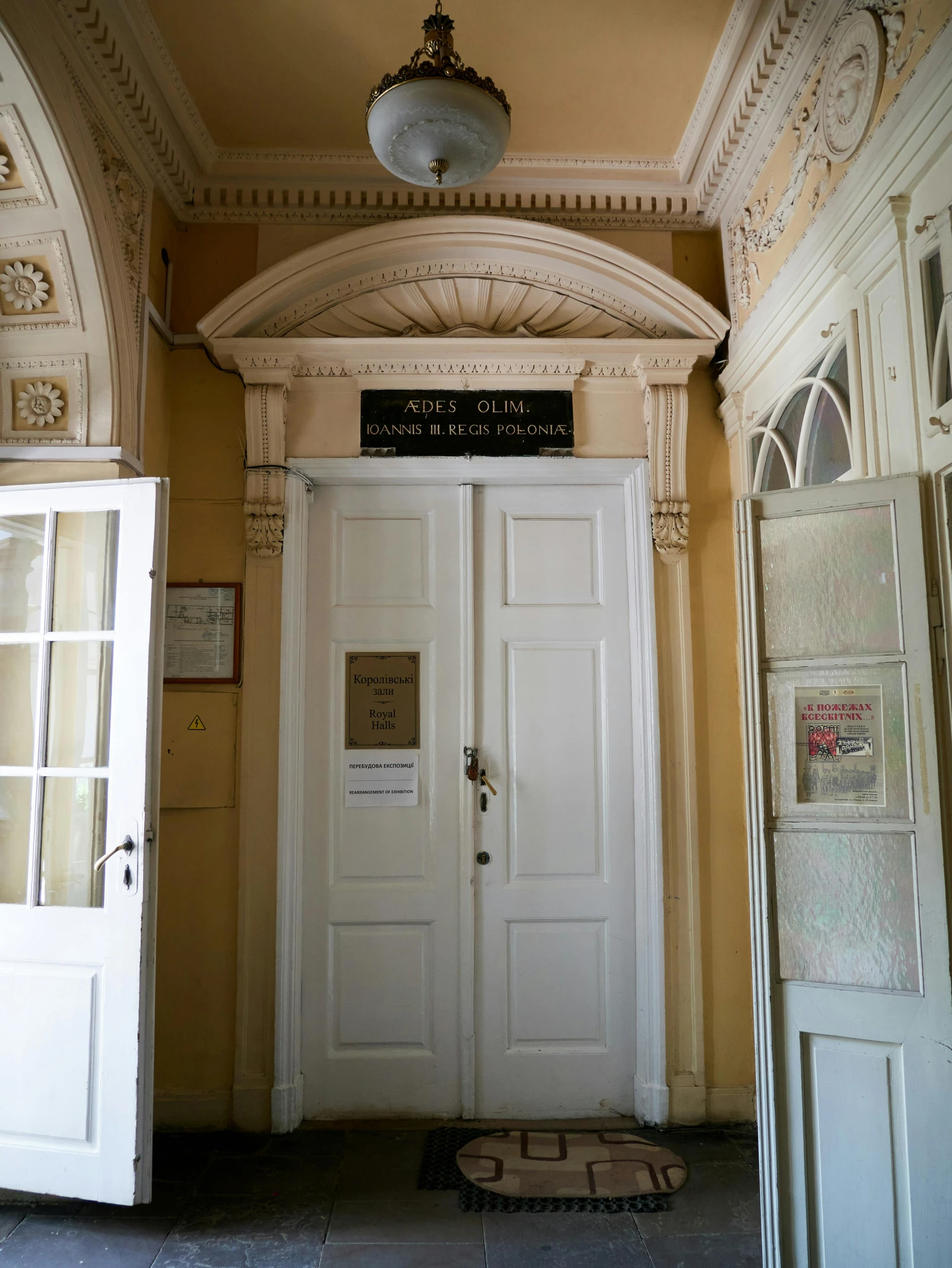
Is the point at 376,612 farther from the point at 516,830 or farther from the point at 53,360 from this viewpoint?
the point at 53,360

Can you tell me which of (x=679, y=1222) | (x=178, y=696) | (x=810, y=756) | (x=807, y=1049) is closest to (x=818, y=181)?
(x=810, y=756)

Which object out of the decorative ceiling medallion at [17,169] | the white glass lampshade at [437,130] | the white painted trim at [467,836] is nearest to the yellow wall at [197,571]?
the decorative ceiling medallion at [17,169]

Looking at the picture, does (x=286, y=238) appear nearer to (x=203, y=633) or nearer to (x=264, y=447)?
(x=264, y=447)

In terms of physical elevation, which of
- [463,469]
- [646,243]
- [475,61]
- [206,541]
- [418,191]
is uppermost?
[475,61]

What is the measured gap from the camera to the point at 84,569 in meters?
2.79

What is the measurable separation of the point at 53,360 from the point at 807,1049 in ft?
10.1

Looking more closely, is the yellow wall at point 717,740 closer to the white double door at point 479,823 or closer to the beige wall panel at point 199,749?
the white double door at point 479,823

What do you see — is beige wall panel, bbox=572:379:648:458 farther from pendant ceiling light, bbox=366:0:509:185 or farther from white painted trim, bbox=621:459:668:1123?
pendant ceiling light, bbox=366:0:509:185

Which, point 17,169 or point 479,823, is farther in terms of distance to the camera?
point 479,823

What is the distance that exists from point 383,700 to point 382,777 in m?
0.30

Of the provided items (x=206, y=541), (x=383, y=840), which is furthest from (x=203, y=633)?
(x=383, y=840)

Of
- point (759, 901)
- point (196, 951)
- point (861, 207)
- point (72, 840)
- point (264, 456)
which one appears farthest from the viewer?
point (264, 456)

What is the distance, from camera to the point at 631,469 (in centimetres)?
338

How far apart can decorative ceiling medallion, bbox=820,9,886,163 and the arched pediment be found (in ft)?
3.01
